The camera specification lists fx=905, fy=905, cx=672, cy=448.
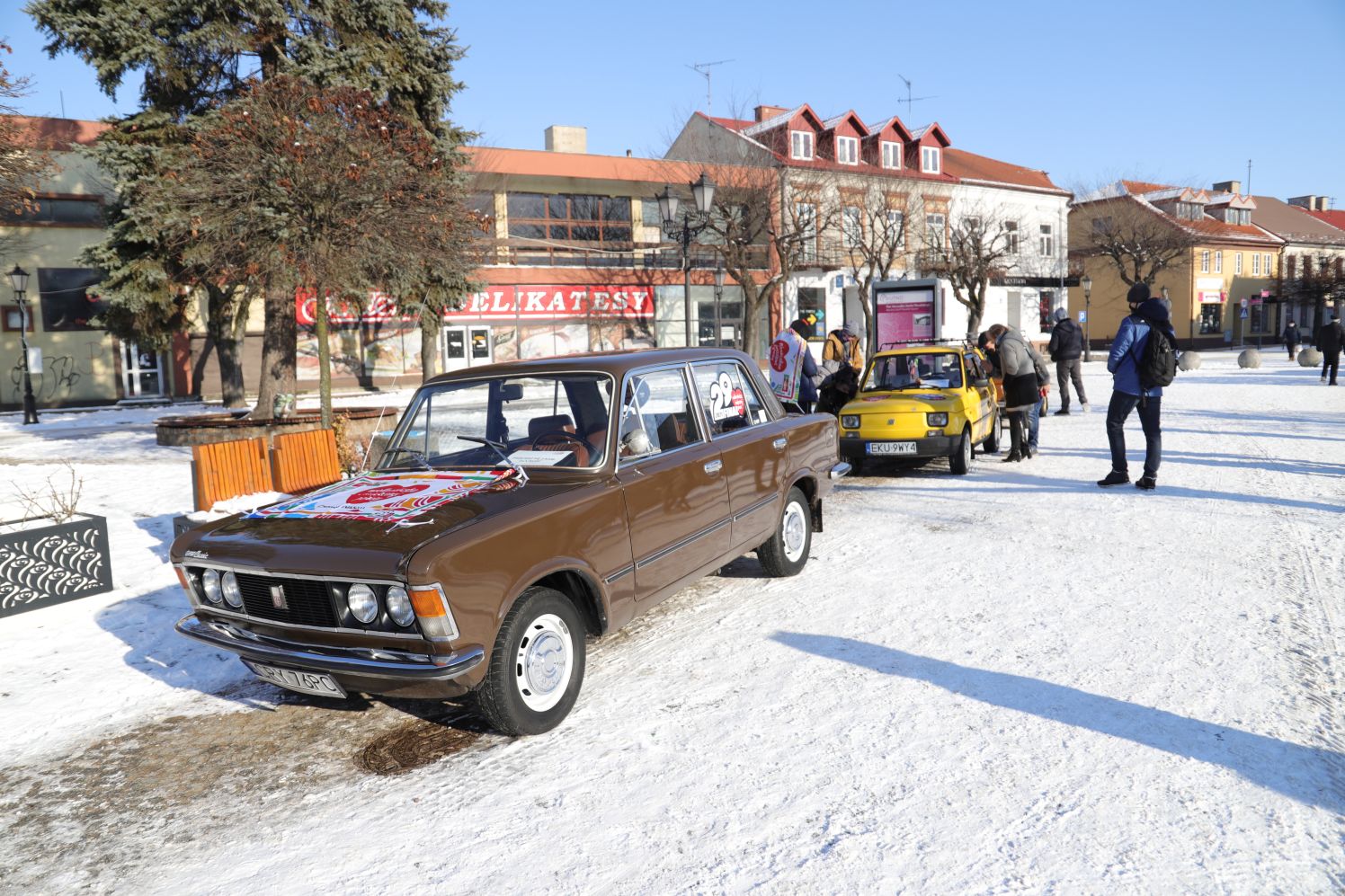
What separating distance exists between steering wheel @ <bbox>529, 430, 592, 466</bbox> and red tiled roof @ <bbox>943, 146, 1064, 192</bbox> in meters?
43.8

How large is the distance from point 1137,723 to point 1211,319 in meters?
63.6

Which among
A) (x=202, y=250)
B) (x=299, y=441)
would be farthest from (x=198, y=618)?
(x=202, y=250)

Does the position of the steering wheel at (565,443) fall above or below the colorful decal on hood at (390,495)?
above

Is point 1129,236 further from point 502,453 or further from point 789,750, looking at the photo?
point 789,750

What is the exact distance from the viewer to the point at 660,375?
5.27m

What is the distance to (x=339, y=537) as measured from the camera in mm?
3840

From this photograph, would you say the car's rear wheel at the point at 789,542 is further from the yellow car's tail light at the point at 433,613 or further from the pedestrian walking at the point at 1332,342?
the pedestrian walking at the point at 1332,342

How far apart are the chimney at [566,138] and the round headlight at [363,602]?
3948 cm

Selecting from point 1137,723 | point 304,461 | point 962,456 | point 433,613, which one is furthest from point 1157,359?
point 304,461

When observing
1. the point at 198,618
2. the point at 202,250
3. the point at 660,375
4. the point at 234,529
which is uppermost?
the point at 202,250

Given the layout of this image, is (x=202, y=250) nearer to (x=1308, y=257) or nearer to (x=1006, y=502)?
(x=1006, y=502)

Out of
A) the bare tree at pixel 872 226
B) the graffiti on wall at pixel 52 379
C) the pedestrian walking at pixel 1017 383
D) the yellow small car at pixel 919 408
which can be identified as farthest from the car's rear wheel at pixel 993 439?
the graffiti on wall at pixel 52 379

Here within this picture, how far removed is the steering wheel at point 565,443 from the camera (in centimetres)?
464

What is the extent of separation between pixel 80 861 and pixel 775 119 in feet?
132
